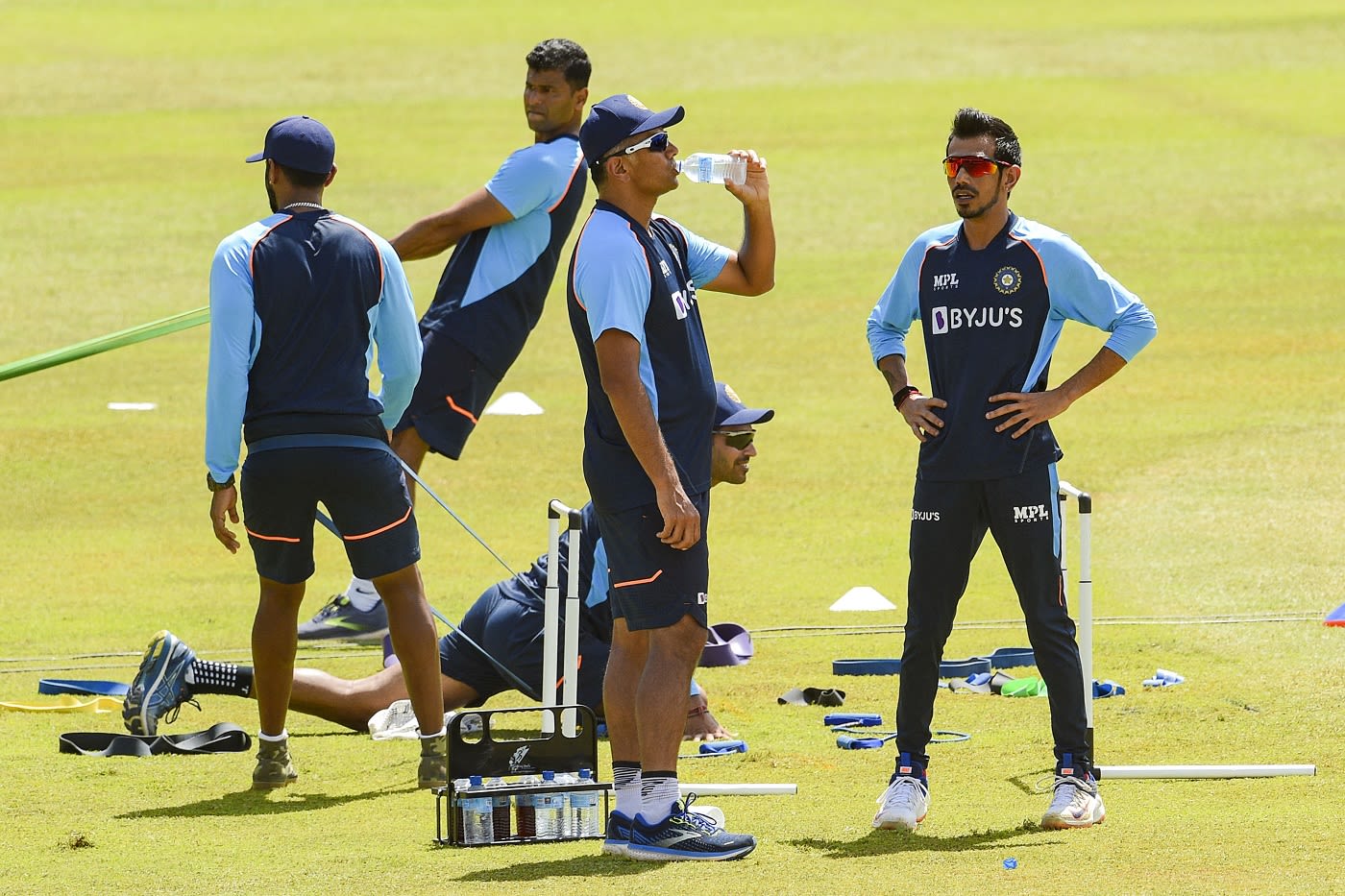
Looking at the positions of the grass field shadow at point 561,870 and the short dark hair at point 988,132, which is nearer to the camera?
the grass field shadow at point 561,870

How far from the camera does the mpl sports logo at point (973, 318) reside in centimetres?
627

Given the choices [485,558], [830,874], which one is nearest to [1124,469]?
[485,558]

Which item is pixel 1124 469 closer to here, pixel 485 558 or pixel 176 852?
pixel 485 558

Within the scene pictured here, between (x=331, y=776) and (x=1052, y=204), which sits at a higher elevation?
(x=1052, y=204)

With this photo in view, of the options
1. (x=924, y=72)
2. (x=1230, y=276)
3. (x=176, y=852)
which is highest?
(x=924, y=72)

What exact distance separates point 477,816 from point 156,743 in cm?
202

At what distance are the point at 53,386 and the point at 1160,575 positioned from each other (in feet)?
33.3

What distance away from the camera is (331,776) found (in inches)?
283

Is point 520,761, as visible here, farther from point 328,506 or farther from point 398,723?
point 398,723

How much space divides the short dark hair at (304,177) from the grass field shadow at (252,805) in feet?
6.62

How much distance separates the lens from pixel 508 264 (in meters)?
9.38

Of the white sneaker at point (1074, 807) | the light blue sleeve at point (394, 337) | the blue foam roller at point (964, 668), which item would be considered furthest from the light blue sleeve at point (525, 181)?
the white sneaker at point (1074, 807)

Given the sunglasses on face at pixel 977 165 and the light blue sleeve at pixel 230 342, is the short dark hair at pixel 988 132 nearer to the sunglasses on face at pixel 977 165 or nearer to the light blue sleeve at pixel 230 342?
the sunglasses on face at pixel 977 165

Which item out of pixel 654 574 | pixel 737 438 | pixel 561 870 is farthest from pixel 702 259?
pixel 561 870
